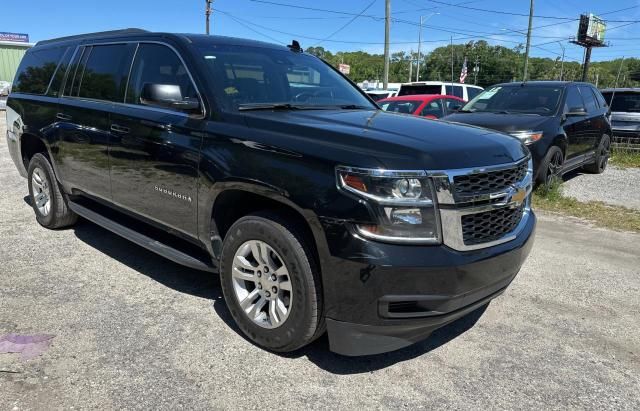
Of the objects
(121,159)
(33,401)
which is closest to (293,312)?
(33,401)

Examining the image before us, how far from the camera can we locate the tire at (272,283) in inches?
109

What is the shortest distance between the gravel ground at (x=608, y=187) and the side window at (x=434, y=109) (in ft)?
9.58

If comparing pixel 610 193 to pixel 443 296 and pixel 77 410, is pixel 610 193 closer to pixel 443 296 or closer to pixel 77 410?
pixel 443 296

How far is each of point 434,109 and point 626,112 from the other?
506 centimetres

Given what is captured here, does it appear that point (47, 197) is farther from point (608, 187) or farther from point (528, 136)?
point (608, 187)

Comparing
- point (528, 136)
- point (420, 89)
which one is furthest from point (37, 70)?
point (420, 89)

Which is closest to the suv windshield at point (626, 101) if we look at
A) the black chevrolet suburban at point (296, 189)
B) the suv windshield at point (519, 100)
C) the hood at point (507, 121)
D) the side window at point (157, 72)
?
the suv windshield at point (519, 100)

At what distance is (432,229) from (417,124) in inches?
39.8

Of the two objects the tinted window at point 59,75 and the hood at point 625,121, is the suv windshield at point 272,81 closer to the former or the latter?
the tinted window at point 59,75

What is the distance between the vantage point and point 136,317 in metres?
3.59

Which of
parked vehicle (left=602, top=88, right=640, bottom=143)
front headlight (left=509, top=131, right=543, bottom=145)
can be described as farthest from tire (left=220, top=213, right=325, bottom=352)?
parked vehicle (left=602, top=88, right=640, bottom=143)

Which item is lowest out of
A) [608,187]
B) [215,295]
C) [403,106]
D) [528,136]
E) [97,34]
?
[608,187]

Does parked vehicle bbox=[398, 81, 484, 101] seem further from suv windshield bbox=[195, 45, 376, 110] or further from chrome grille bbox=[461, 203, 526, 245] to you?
chrome grille bbox=[461, 203, 526, 245]

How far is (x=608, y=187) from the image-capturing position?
8.91 metres
